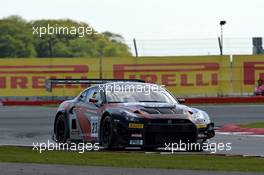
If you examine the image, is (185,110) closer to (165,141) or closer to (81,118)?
(165,141)

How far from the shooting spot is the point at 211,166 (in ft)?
36.0

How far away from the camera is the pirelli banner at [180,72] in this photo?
39594mm

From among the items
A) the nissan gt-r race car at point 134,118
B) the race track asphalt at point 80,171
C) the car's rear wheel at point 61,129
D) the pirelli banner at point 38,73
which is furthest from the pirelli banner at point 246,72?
the race track asphalt at point 80,171

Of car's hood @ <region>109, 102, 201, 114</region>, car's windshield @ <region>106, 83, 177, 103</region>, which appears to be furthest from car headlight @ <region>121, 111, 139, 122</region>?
car's windshield @ <region>106, 83, 177, 103</region>

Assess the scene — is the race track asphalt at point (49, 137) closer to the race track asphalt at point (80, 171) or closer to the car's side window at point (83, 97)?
the race track asphalt at point (80, 171)

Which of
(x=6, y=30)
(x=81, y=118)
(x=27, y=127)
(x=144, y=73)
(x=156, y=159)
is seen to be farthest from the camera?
(x=6, y=30)

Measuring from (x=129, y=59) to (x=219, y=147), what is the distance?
25.3 meters

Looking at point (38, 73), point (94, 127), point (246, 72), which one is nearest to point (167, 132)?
point (94, 127)

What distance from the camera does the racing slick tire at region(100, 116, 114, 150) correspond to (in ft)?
44.3

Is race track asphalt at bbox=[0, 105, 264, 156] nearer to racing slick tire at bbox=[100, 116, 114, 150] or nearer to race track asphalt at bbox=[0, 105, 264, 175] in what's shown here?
race track asphalt at bbox=[0, 105, 264, 175]

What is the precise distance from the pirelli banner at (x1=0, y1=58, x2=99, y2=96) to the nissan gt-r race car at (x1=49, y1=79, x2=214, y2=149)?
81.8 feet

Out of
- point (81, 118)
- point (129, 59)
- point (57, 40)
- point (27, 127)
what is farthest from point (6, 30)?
point (81, 118)

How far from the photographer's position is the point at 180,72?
40.0m

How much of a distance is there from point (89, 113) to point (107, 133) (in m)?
1.03
